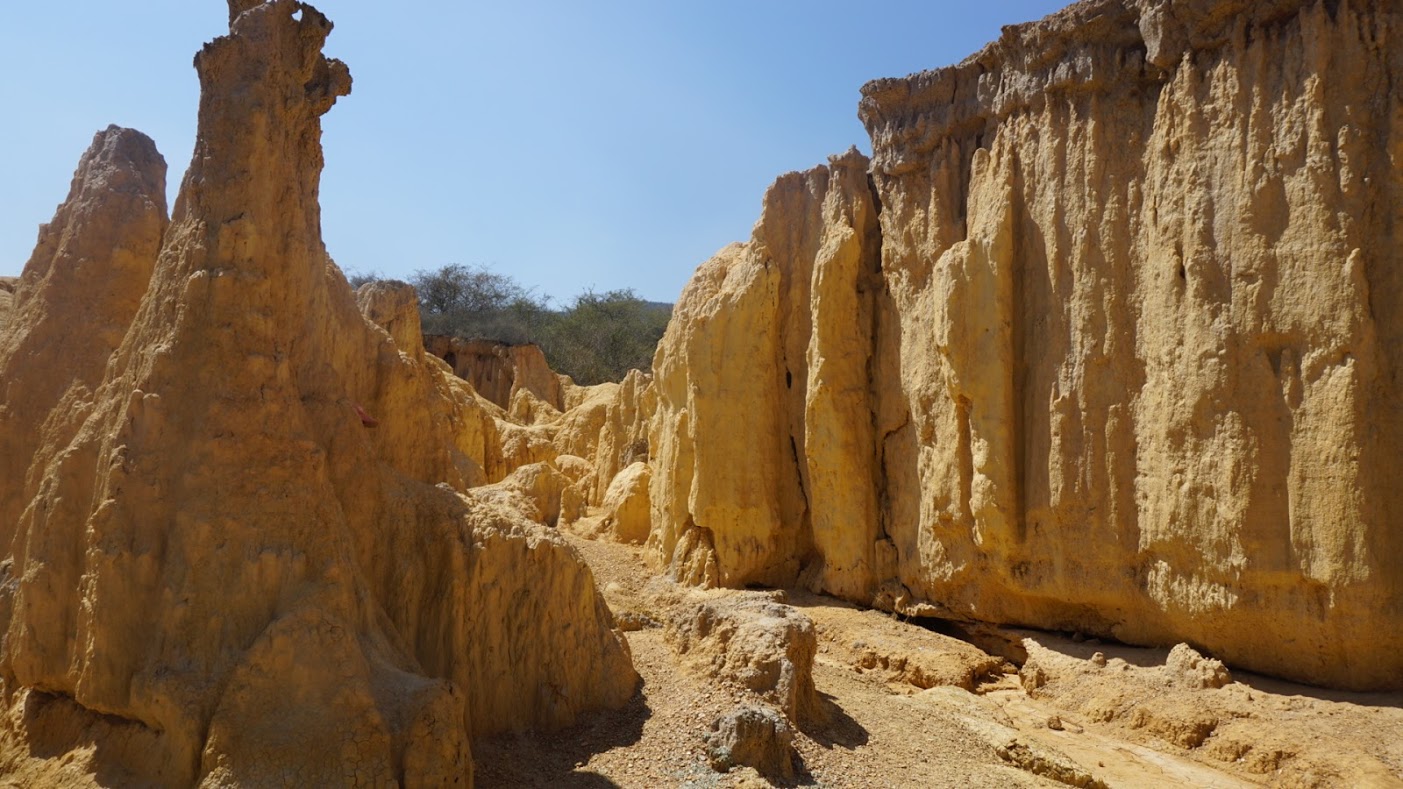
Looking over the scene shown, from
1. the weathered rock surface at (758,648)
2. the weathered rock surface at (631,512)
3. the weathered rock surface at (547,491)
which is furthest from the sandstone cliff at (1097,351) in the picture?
the weathered rock surface at (758,648)

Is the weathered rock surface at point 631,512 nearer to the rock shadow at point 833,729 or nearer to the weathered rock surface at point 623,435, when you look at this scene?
the weathered rock surface at point 623,435

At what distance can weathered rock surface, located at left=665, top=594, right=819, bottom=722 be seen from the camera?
809 cm

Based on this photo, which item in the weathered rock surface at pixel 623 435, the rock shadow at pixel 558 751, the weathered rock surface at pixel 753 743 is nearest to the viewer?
the rock shadow at pixel 558 751

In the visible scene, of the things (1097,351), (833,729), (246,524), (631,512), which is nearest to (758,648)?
(833,729)

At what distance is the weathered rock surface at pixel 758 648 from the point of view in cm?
809

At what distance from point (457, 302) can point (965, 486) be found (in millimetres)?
38299

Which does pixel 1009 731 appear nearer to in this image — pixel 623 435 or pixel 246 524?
pixel 246 524

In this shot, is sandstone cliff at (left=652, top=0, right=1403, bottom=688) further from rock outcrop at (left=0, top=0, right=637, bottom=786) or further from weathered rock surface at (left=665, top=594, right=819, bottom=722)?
rock outcrop at (left=0, top=0, right=637, bottom=786)

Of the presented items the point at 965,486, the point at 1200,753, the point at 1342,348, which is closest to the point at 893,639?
the point at 965,486

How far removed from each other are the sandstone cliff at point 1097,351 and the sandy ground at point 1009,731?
1.89ft

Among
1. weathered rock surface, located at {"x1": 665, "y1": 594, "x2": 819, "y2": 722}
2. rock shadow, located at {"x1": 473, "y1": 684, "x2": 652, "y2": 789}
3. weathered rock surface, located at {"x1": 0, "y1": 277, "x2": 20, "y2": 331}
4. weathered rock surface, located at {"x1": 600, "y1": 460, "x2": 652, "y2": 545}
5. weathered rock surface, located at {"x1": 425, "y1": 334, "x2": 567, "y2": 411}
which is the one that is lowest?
rock shadow, located at {"x1": 473, "y1": 684, "x2": 652, "y2": 789}

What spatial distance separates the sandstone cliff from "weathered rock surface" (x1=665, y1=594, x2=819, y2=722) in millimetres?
3824

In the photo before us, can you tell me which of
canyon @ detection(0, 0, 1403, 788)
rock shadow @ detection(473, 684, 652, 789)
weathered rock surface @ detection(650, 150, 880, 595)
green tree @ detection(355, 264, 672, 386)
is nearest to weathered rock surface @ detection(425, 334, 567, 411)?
green tree @ detection(355, 264, 672, 386)

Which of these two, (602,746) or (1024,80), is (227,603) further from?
(1024,80)
